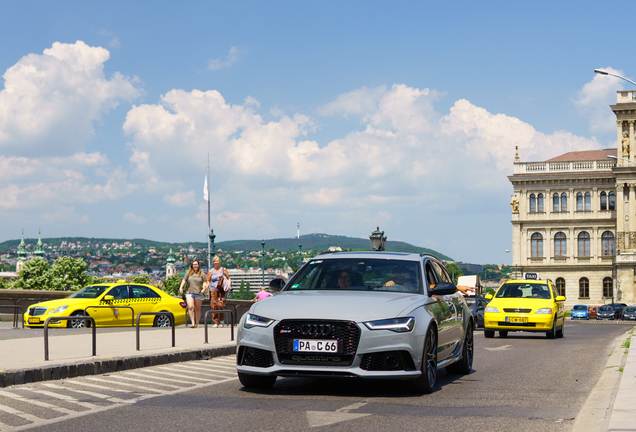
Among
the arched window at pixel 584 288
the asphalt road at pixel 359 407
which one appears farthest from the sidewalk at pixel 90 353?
the arched window at pixel 584 288

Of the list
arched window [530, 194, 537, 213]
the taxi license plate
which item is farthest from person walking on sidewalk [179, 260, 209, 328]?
arched window [530, 194, 537, 213]

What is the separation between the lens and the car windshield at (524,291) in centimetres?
2338

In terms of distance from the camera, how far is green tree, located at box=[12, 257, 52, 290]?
83.1 metres

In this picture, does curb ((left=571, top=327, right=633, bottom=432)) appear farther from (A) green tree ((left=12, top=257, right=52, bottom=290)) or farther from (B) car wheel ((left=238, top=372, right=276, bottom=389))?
(A) green tree ((left=12, top=257, right=52, bottom=290))

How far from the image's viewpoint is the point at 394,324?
8.44 meters

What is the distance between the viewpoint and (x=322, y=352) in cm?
834

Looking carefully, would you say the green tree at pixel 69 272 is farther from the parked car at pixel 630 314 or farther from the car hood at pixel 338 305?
the car hood at pixel 338 305

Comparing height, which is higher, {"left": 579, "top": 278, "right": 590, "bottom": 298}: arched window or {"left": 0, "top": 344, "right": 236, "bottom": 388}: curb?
{"left": 0, "top": 344, "right": 236, "bottom": 388}: curb

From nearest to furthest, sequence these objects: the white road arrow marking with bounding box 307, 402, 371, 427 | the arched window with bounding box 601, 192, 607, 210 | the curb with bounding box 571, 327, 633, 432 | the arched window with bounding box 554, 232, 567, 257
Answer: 1. the curb with bounding box 571, 327, 633, 432
2. the white road arrow marking with bounding box 307, 402, 371, 427
3. the arched window with bounding box 601, 192, 607, 210
4. the arched window with bounding box 554, 232, 567, 257

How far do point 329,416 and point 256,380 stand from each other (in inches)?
72.1

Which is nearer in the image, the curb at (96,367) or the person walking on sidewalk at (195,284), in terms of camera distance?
the curb at (96,367)

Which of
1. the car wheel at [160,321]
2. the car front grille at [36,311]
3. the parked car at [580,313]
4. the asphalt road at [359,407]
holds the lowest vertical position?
the parked car at [580,313]

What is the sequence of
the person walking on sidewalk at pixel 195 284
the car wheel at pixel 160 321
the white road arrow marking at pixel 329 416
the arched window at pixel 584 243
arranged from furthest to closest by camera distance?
the arched window at pixel 584 243, the car wheel at pixel 160 321, the person walking on sidewalk at pixel 195 284, the white road arrow marking at pixel 329 416

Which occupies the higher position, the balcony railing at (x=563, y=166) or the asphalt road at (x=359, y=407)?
the balcony railing at (x=563, y=166)
